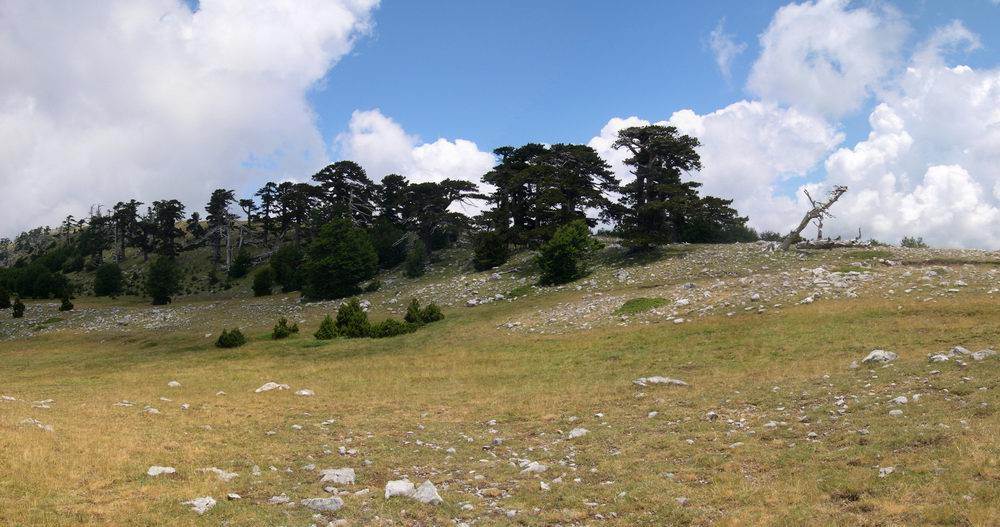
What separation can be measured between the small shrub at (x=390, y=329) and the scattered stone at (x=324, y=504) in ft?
88.9

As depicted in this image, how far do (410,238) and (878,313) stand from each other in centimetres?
5644

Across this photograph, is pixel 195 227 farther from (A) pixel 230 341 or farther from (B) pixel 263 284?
(A) pixel 230 341

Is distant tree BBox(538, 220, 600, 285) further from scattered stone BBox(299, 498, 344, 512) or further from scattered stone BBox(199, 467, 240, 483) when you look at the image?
scattered stone BBox(299, 498, 344, 512)

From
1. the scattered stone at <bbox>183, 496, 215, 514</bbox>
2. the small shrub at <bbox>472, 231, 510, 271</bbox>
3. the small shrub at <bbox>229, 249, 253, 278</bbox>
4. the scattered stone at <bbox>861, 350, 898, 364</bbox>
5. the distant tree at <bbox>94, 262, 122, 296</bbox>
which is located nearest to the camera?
the scattered stone at <bbox>183, 496, 215, 514</bbox>

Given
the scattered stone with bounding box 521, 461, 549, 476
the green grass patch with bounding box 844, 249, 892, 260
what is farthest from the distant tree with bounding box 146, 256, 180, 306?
the green grass patch with bounding box 844, 249, 892, 260

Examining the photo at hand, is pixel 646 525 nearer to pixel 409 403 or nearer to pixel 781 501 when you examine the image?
pixel 781 501

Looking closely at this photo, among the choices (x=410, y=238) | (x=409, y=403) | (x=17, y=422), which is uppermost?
(x=410, y=238)

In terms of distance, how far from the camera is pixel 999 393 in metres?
11.7

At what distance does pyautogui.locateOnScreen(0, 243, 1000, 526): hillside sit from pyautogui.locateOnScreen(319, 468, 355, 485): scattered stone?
0.13 metres

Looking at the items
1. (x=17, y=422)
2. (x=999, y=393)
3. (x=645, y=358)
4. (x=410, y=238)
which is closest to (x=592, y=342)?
(x=645, y=358)

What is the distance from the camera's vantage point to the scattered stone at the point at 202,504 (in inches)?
347

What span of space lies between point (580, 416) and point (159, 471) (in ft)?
33.3

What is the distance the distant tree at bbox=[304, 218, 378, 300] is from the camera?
194 ft

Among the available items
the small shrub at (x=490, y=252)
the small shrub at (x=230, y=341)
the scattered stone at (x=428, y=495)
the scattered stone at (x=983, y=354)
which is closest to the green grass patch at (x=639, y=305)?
the scattered stone at (x=983, y=354)
